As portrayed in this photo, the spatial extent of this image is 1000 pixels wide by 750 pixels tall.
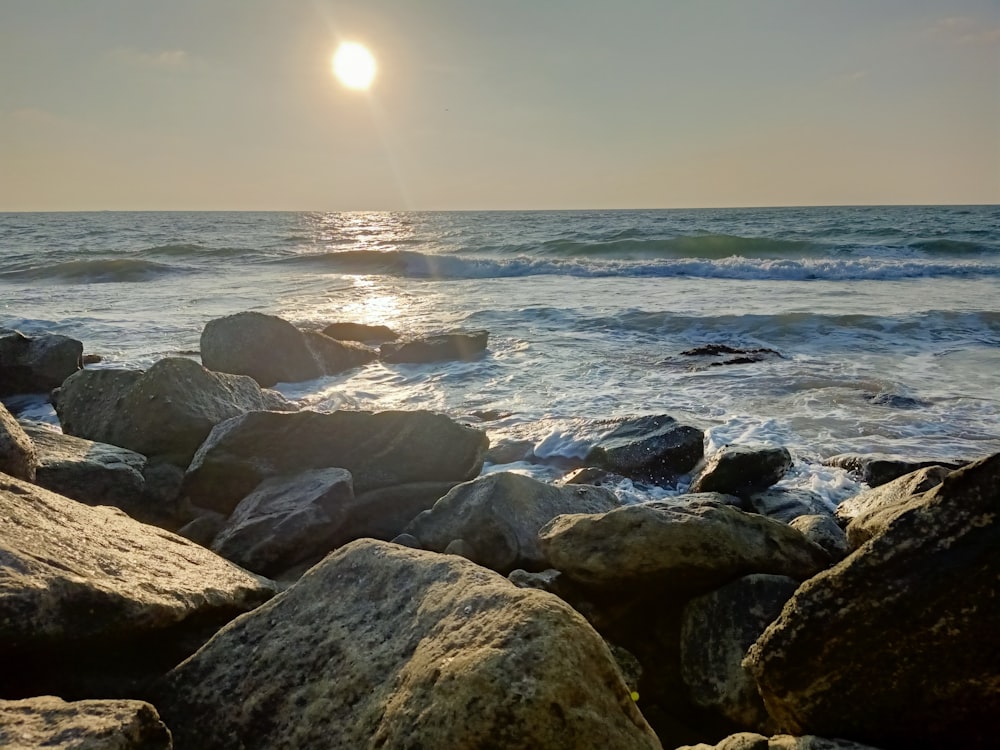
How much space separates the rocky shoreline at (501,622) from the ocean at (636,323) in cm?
274

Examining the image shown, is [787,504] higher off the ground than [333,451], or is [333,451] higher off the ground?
[333,451]

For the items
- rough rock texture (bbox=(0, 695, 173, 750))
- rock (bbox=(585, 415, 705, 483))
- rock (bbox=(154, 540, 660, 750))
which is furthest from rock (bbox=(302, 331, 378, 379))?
rough rock texture (bbox=(0, 695, 173, 750))

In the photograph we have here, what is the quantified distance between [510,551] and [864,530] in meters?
1.71

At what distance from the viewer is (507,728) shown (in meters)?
1.72

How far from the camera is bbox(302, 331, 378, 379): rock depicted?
10.9 meters

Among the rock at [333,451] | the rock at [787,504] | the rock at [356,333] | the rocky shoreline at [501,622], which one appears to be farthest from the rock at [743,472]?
the rock at [356,333]

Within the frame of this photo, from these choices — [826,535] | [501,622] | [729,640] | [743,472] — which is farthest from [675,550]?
[743,472]

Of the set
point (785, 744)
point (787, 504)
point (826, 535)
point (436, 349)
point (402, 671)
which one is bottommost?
point (787, 504)

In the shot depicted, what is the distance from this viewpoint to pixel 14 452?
377 cm

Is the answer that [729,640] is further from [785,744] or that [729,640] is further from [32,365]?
[32,365]

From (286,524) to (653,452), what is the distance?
132 inches

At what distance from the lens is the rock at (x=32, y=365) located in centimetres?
932

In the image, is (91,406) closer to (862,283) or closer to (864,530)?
(864,530)

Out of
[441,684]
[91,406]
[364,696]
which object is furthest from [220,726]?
[91,406]
